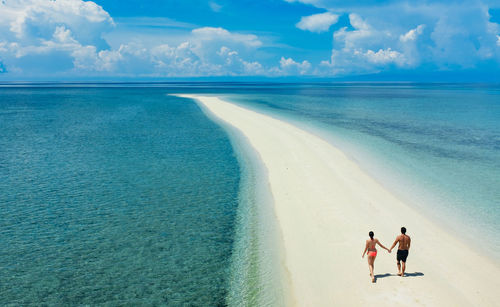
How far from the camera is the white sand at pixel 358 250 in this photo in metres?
11.0

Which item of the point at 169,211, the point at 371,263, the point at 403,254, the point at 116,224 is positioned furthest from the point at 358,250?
the point at 116,224

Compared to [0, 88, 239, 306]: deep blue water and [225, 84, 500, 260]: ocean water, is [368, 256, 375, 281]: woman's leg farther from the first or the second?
[225, 84, 500, 260]: ocean water

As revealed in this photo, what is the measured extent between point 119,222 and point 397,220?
46.3 ft

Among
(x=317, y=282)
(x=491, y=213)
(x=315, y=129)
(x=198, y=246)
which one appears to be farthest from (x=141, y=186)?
(x=315, y=129)

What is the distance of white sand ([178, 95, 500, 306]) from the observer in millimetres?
11008

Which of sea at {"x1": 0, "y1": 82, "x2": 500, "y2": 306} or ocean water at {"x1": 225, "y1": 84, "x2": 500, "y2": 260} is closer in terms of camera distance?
sea at {"x1": 0, "y1": 82, "x2": 500, "y2": 306}

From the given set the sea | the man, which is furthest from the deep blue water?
the man

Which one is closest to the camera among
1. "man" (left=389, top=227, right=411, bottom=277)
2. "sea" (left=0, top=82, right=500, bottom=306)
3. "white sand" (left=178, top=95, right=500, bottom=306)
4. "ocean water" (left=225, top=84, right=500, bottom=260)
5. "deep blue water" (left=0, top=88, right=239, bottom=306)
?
"white sand" (left=178, top=95, right=500, bottom=306)

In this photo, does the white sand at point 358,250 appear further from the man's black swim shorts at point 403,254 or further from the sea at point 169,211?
the sea at point 169,211

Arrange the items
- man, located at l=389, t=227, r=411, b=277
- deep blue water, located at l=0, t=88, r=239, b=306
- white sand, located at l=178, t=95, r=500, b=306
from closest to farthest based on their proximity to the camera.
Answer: white sand, located at l=178, t=95, r=500, b=306, man, located at l=389, t=227, r=411, b=277, deep blue water, located at l=0, t=88, r=239, b=306

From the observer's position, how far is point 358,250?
45.4 ft

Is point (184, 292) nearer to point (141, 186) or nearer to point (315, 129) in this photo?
point (141, 186)

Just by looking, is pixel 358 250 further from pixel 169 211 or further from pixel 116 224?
pixel 116 224

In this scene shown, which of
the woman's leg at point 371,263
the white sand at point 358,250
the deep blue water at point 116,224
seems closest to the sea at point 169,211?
the deep blue water at point 116,224
